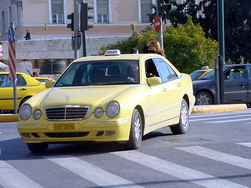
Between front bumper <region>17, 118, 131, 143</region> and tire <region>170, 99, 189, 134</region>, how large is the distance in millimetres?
2561

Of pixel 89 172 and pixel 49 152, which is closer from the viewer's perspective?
pixel 89 172

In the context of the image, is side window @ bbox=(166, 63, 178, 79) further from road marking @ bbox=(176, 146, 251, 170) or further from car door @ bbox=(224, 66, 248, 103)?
car door @ bbox=(224, 66, 248, 103)

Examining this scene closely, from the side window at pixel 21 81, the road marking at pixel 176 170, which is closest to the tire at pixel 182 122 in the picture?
the road marking at pixel 176 170

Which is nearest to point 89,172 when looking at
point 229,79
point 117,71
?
point 117,71

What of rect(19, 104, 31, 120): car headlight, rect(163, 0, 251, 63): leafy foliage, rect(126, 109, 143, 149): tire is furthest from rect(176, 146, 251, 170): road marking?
rect(163, 0, 251, 63): leafy foliage

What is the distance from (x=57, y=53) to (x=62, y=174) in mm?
35078

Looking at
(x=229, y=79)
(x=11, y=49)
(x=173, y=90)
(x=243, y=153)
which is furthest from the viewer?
(x=229, y=79)

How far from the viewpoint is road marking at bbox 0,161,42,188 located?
8.52 m

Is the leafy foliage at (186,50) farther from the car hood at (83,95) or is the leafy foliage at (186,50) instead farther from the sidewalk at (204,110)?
the car hood at (83,95)

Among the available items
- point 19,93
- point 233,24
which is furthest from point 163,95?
point 233,24

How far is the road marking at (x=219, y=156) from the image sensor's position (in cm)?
979

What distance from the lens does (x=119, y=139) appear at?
10.9m

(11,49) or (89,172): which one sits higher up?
(11,49)

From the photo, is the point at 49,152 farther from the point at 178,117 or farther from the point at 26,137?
the point at 178,117
